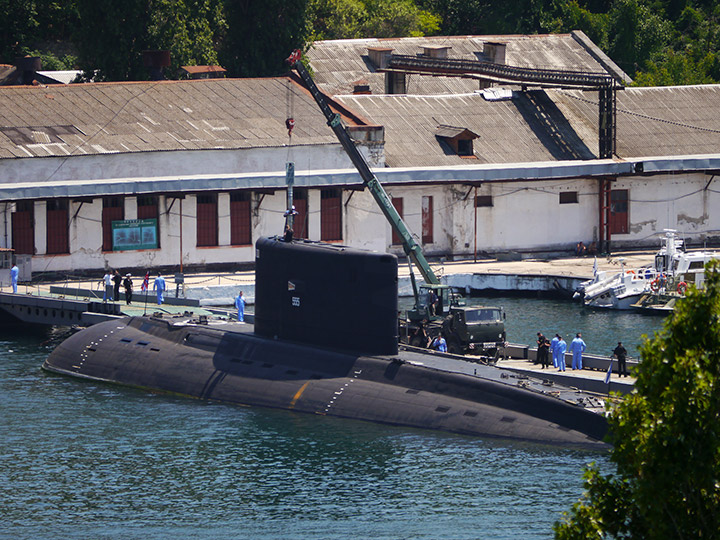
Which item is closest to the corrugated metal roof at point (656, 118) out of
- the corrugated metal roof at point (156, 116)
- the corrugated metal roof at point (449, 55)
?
the corrugated metal roof at point (449, 55)

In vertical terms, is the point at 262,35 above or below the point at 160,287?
above

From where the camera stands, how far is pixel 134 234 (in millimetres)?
59531

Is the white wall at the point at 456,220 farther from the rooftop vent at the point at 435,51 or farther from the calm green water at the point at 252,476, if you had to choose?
the calm green water at the point at 252,476

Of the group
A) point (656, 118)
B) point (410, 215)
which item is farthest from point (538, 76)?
point (410, 215)

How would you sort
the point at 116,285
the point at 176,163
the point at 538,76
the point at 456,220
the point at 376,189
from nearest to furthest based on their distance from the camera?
the point at 376,189
the point at 116,285
the point at 176,163
the point at 456,220
the point at 538,76

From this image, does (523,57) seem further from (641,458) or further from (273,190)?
(641,458)

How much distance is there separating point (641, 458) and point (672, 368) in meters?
1.03

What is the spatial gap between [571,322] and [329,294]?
21.5 metres

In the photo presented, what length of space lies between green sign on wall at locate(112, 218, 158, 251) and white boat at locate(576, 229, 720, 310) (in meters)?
20.1

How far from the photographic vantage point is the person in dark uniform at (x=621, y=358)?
37.1 meters

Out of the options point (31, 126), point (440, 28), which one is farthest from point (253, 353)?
point (440, 28)

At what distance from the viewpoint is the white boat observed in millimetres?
57031

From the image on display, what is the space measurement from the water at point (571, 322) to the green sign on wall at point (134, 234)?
39.8 ft

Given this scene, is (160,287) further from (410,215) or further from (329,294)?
(410,215)
